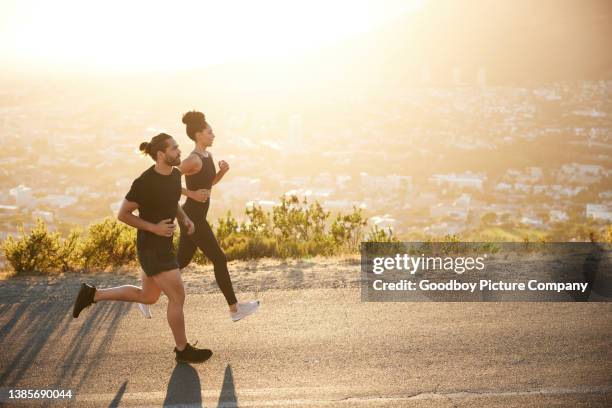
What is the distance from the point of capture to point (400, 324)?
5.05 meters

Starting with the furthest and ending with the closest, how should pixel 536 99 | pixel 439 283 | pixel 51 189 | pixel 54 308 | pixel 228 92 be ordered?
pixel 536 99, pixel 228 92, pixel 51 189, pixel 439 283, pixel 54 308

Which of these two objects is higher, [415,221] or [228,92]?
[228,92]

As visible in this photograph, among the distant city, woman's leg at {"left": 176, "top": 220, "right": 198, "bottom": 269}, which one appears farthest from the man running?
the distant city

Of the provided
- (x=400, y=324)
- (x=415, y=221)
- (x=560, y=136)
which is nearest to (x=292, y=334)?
(x=400, y=324)

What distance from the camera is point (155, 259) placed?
4289 mm

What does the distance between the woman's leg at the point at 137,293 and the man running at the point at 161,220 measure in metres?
0.18

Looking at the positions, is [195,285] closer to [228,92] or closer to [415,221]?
[415,221]

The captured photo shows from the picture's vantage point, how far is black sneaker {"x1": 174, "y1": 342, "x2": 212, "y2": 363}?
14.3ft

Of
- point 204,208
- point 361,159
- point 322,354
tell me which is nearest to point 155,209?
point 204,208

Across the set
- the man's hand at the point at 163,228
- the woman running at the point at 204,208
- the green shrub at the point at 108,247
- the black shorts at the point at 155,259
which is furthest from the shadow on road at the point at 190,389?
the green shrub at the point at 108,247

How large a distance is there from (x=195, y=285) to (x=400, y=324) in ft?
8.27

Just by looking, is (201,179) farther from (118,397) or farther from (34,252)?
(34,252)

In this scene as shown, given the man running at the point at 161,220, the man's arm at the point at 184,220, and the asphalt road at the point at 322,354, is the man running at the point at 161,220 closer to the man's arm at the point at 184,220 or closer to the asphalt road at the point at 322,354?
the man's arm at the point at 184,220

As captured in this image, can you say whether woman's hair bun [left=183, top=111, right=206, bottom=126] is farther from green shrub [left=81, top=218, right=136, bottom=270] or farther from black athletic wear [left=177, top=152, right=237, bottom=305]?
green shrub [left=81, top=218, right=136, bottom=270]
